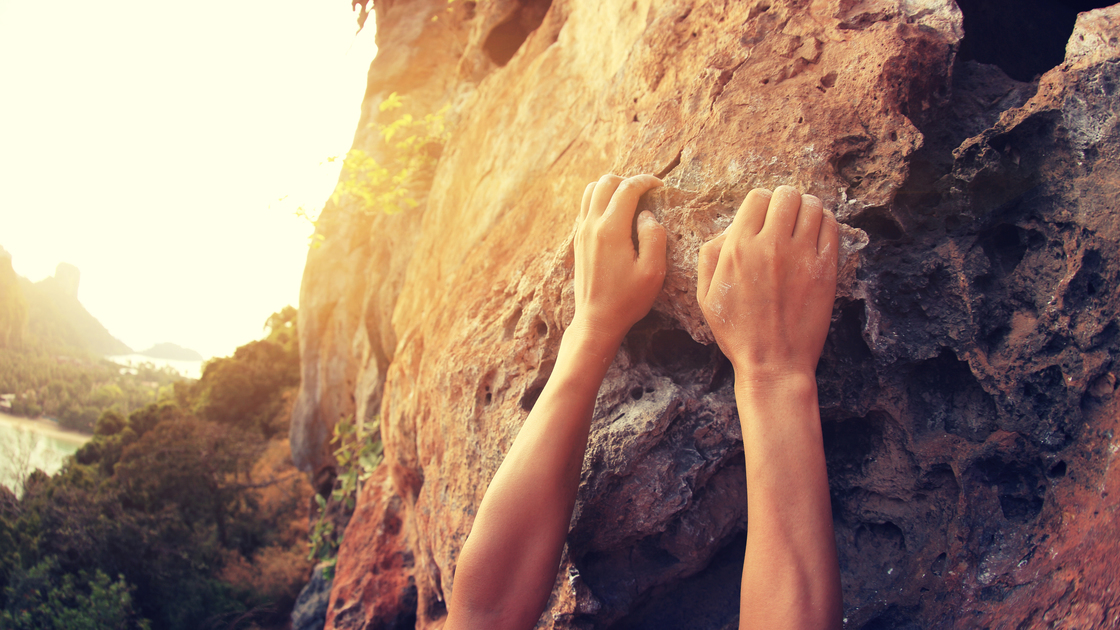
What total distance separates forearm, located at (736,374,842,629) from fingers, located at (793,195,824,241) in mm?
358

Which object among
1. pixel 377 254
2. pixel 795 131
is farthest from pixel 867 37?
pixel 377 254

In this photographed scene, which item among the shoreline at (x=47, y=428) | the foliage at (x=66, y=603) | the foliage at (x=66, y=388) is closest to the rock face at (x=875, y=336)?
the foliage at (x=66, y=603)

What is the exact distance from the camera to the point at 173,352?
34.2m

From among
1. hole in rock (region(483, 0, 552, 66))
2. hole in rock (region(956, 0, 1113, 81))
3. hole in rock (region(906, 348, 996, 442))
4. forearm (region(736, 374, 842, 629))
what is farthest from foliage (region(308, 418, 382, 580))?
hole in rock (region(956, 0, 1113, 81))

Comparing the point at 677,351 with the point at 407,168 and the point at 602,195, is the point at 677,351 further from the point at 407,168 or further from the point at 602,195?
the point at 407,168

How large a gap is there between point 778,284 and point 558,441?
0.73m

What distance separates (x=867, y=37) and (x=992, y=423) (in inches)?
47.5

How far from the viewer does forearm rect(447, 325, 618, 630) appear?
141cm

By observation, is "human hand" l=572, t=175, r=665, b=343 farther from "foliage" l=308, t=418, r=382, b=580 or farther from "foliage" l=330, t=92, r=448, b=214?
"foliage" l=308, t=418, r=382, b=580

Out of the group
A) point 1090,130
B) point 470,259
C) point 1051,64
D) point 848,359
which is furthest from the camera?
point 470,259

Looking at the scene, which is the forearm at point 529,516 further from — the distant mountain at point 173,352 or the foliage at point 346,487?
the distant mountain at point 173,352

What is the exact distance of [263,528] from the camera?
34.2ft

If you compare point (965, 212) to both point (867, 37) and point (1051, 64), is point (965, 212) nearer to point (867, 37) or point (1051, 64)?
point (867, 37)

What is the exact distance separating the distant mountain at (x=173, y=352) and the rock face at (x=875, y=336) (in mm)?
38536
